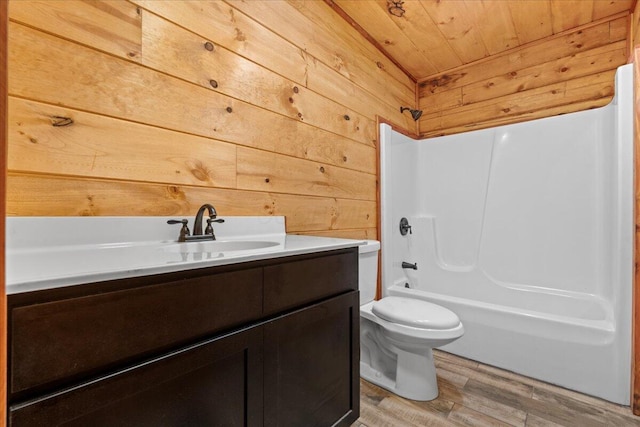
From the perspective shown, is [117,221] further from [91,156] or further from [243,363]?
[243,363]

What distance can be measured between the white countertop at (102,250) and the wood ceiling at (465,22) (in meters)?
1.65

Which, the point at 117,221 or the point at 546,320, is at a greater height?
the point at 117,221

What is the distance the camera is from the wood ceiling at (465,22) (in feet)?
6.20

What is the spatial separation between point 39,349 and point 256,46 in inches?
55.2

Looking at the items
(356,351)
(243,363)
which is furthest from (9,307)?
(356,351)

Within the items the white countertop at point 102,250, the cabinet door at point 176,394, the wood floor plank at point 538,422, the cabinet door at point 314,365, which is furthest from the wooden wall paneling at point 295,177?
the wood floor plank at point 538,422

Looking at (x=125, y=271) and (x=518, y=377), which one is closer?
(x=125, y=271)

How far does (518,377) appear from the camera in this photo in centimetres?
175

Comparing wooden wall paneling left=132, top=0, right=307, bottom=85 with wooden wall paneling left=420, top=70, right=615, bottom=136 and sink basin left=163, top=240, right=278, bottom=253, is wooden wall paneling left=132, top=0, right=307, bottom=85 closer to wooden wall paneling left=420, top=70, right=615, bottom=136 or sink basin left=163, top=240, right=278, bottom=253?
sink basin left=163, top=240, right=278, bottom=253

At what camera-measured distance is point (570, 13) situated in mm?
1986

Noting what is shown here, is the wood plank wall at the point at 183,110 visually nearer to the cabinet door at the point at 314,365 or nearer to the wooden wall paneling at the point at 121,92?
the wooden wall paneling at the point at 121,92

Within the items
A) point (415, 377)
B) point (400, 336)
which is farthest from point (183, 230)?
point (415, 377)

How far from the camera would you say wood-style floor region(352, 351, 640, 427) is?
1.38 meters

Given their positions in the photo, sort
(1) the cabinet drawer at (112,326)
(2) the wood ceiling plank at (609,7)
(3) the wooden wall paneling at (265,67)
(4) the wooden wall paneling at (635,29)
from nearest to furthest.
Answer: (1) the cabinet drawer at (112,326)
(3) the wooden wall paneling at (265,67)
(4) the wooden wall paneling at (635,29)
(2) the wood ceiling plank at (609,7)
